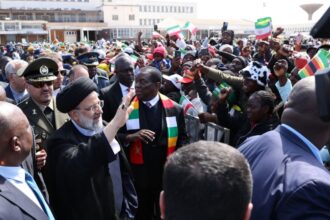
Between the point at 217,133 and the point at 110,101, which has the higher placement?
the point at 110,101

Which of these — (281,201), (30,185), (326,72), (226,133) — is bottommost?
(226,133)

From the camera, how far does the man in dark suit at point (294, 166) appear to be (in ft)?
4.96

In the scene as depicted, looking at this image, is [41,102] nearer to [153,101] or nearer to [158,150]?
[153,101]

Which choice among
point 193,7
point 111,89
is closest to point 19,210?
point 111,89

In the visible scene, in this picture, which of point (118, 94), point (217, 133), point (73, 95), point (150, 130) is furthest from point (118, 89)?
point (73, 95)

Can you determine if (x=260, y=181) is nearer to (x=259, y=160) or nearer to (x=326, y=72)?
(x=259, y=160)

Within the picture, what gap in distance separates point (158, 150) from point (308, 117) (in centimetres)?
219

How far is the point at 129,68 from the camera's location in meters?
4.51

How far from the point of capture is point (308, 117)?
182cm

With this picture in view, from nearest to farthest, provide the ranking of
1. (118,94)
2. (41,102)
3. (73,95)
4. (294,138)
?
1. (294,138)
2. (73,95)
3. (41,102)
4. (118,94)

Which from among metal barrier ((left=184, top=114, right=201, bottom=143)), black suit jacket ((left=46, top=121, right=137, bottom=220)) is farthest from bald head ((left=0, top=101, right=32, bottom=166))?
metal barrier ((left=184, top=114, right=201, bottom=143))

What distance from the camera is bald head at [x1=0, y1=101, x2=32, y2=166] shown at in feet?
6.56

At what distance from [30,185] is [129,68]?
2567 mm

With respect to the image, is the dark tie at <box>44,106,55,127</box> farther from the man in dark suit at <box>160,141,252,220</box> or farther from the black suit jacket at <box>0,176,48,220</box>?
the man in dark suit at <box>160,141,252,220</box>
